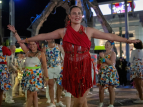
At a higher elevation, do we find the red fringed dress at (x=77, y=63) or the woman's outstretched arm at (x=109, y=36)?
the woman's outstretched arm at (x=109, y=36)

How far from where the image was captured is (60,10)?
55.5 ft

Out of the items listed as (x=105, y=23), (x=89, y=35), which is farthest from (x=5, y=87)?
(x=105, y=23)

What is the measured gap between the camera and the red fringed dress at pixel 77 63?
2.49m

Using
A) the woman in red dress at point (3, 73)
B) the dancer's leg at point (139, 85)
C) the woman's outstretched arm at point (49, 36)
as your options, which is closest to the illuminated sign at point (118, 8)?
the dancer's leg at point (139, 85)

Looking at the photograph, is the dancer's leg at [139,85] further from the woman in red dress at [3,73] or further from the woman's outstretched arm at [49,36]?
the woman's outstretched arm at [49,36]

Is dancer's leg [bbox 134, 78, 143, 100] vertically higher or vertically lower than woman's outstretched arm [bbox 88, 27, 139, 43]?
lower

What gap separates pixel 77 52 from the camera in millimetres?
2492

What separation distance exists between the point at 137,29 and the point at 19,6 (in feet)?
33.4

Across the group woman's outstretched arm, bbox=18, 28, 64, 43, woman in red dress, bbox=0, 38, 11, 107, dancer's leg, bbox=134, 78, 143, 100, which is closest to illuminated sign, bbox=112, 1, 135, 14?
dancer's leg, bbox=134, 78, 143, 100

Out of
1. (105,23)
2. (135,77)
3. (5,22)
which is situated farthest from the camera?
(5,22)

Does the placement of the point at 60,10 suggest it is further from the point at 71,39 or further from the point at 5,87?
the point at 71,39

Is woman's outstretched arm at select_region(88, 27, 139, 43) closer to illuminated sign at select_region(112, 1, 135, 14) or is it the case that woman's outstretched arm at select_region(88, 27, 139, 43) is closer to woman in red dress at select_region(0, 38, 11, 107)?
woman in red dress at select_region(0, 38, 11, 107)

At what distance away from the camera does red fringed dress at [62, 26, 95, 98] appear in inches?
97.9

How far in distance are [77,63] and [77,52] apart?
0.14 m
